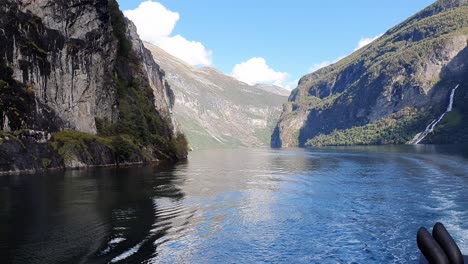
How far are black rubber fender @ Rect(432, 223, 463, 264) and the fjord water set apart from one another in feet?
51.5

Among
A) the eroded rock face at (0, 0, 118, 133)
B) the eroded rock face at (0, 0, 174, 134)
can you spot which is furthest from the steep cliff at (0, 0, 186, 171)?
the eroded rock face at (0, 0, 174, 134)

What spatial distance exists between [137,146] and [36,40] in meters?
36.8

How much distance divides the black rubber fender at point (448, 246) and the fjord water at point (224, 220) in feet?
51.5

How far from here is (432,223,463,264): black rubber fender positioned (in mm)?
12266

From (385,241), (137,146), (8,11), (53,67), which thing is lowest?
(385,241)

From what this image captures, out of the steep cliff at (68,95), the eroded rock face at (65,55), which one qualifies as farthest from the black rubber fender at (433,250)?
the eroded rock face at (65,55)

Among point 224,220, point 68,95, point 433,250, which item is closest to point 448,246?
point 433,250

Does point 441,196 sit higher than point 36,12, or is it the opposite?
point 36,12

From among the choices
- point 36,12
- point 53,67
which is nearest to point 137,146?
point 53,67

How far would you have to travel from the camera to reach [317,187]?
66438 millimetres

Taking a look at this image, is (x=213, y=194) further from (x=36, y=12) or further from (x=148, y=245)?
(x=36, y=12)

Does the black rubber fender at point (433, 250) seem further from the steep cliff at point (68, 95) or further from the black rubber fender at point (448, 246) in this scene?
the steep cliff at point (68, 95)

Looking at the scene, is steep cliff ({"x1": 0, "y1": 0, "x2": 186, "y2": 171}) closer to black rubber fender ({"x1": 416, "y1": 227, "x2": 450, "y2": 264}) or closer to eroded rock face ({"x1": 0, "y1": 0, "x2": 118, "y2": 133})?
eroded rock face ({"x1": 0, "y1": 0, "x2": 118, "y2": 133})

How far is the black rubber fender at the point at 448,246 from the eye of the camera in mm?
12266
